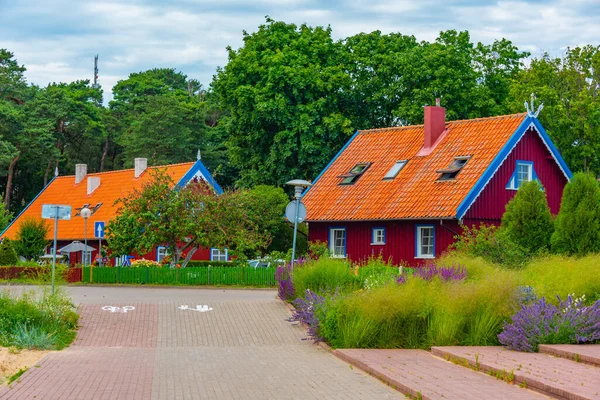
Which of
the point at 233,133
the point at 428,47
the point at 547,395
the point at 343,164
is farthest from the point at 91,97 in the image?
the point at 547,395

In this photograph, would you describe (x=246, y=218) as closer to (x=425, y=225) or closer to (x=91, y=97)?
A: (x=425, y=225)

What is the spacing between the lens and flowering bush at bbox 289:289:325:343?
1877 centimetres

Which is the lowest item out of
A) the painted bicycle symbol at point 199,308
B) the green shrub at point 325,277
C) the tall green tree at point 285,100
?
the painted bicycle symbol at point 199,308

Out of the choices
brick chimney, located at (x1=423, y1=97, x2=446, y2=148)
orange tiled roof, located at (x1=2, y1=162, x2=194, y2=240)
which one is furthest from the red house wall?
orange tiled roof, located at (x1=2, y1=162, x2=194, y2=240)

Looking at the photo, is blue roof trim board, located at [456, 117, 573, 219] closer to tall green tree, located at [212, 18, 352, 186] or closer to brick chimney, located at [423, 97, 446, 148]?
brick chimney, located at [423, 97, 446, 148]

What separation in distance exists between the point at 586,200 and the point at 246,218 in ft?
49.8

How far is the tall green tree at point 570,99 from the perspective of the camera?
52406 mm

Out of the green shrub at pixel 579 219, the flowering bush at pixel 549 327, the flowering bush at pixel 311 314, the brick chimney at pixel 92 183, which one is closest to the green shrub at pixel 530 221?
the green shrub at pixel 579 219

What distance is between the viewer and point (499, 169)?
128ft

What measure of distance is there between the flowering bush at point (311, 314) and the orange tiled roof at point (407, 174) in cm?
1703

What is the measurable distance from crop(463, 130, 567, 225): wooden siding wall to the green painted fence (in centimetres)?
816

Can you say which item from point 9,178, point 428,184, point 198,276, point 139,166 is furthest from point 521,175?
point 9,178

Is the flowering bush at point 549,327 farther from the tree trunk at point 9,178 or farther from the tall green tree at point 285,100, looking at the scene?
the tree trunk at point 9,178

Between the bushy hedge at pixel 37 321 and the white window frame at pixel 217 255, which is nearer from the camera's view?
the bushy hedge at pixel 37 321
